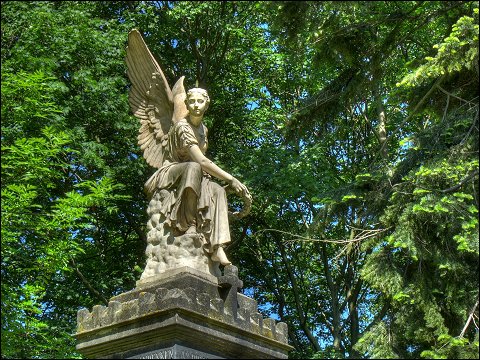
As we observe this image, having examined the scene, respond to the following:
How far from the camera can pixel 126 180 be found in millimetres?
16109

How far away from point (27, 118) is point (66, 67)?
2937 millimetres

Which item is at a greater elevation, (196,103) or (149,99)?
(149,99)

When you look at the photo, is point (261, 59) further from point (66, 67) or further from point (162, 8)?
point (66, 67)

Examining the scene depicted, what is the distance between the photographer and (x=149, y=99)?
9.20 meters

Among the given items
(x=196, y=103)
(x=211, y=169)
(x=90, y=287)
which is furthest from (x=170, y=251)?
(x=90, y=287)

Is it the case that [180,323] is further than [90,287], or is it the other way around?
[90,287]

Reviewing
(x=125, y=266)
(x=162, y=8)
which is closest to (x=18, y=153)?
(x=125, y=266)

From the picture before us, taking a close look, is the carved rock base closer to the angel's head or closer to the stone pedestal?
the stone pedestal

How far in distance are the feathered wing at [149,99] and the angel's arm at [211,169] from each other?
549mm

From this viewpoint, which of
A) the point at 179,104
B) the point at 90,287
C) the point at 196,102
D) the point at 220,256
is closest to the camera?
the point at 220,256

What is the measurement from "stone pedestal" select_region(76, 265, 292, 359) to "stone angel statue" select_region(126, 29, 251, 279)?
29cm

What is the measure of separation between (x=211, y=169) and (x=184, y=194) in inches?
17.6

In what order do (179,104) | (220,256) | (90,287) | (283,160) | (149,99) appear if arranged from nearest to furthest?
1. (220,256)
2. (179,104)
3. (149,99)
4. (90,287)
5. (283,160)

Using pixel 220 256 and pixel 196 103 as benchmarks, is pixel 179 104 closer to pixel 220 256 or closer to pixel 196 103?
pixel 196 103
